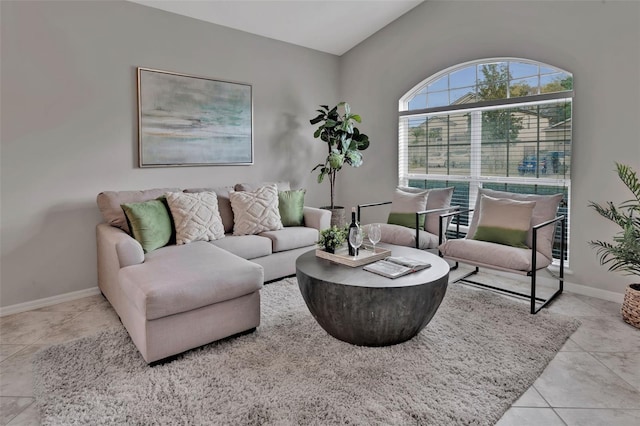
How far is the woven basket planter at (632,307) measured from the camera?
2.90 meters

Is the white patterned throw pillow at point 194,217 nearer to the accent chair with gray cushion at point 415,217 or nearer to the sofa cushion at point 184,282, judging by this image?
the sofa cushion at point 184,282

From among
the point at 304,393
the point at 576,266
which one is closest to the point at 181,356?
the point at 304,393

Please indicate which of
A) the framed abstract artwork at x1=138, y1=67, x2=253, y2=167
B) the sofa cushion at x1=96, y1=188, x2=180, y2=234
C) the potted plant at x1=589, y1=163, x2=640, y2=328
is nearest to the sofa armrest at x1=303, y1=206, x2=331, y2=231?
the framed abstract artwork at x1=138, y1=67, x2=253, y2=167

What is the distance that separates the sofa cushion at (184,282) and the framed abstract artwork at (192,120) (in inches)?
59.1

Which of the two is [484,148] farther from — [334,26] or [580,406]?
[580,406]

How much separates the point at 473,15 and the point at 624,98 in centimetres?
173

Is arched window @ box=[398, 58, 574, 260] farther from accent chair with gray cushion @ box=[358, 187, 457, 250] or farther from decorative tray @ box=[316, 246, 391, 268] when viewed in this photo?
decorative tray @ box=[316, 246, 391, 268]

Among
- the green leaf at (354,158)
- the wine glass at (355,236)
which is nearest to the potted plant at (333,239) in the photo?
the wine glass at (355,236)

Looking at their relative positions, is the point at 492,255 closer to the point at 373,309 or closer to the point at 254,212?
the point at 373,309

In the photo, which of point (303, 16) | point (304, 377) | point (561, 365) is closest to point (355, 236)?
point (304, 377)

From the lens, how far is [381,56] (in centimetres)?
520

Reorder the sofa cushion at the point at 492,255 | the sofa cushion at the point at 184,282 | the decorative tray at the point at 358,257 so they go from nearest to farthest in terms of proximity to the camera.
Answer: the sofa cushion at the point at 184,282
the decorative tray at the point at 358,257
the sofa cushion at the point at 492,255

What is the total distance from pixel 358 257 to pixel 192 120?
252 cm

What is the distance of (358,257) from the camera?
2812 mm
